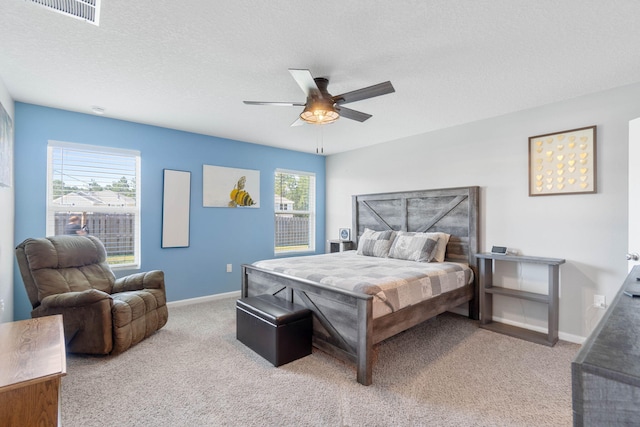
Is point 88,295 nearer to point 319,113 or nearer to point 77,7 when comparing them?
point 77,7

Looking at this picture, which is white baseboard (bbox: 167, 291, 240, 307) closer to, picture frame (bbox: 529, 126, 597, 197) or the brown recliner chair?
the brown recliner chair

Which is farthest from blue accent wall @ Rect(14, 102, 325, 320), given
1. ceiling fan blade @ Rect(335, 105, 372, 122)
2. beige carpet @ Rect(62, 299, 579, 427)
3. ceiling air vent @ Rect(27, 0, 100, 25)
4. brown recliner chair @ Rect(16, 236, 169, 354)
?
ceiling fan blade @ Rect(335, 105, 372, 122)

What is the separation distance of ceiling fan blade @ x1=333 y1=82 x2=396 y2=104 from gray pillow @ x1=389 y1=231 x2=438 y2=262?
2.15 metres

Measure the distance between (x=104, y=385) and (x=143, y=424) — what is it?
2.17 feet

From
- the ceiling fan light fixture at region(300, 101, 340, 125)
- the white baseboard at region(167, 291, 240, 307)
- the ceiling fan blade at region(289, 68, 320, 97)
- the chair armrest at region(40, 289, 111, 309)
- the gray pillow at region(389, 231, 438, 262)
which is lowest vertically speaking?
the white baseboard at region(167, 291, 240, 307)

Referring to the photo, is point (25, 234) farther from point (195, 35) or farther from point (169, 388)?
point (195, 35)

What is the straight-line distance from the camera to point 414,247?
3.89 m

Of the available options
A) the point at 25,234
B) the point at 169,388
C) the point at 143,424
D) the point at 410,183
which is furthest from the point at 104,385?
the point at 410,183

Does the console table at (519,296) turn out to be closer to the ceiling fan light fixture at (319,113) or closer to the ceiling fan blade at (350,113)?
the ceiling fan blade at (350,113)

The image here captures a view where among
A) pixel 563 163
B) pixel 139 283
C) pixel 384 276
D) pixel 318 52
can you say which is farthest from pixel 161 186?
pixel 563 163

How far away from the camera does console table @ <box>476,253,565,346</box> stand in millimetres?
3037

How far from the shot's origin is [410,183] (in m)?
4.61

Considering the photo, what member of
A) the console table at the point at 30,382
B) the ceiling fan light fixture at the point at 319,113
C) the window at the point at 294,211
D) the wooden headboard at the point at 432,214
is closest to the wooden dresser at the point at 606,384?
the console table at the point at 30,382

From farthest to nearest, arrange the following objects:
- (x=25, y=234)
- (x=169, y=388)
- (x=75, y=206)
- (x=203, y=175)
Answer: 1. (x=203, y=175)
2. (x=75, y=206)
3. (x=25, y=234)
4. (x=169, y=388)
